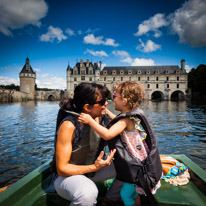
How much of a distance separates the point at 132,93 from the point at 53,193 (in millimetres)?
1474

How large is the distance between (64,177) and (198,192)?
1610mm

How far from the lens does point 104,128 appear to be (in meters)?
1.66

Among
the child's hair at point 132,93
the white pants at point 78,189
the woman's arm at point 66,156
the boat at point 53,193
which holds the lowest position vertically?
the boat at point 53,193

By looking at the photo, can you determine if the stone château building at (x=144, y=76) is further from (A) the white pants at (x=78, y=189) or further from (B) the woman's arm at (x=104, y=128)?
(A) the white pants at (x=78, y=189)

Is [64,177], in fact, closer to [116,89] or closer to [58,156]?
[58,156]

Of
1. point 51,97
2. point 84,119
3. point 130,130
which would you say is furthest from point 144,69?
point 84,119

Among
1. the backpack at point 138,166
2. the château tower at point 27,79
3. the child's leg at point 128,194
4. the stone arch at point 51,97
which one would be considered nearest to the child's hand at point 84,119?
the backpack at point 138,166

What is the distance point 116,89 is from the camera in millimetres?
1962

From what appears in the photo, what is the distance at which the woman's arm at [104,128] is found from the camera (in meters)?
1.60

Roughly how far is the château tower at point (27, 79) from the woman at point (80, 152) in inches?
2372

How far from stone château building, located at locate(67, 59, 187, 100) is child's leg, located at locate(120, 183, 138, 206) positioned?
48353 mm

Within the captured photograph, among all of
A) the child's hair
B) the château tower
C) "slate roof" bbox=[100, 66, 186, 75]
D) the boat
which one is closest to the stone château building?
"slate roof" bbox=[100, 66, 186, 75]

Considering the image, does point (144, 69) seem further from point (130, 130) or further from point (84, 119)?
point (84, 119)

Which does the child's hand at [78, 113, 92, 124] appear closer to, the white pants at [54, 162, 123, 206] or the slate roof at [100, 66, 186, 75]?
the white pants at [54, 162, 123, 206]
